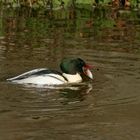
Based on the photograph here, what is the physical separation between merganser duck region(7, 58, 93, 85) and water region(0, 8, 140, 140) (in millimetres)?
196

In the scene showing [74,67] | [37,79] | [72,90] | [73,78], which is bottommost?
[72,90]

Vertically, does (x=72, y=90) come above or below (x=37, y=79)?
below

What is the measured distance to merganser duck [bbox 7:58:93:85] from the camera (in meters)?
12.9

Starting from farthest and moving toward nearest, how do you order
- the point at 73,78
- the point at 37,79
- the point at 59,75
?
the point at 73,78, the point at 59,75, the point at 37,79

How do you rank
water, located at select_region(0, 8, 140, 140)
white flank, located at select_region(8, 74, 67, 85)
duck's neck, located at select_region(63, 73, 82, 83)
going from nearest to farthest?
water, located at select_region(0, 8, 140, 140)
white flank, located at select_region(8, 74, 67, 85)
duck's neck, located at select_region(63, 73, 82, 83)

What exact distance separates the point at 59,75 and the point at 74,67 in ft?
1.87

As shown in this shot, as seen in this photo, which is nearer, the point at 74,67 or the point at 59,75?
the point at 59,75

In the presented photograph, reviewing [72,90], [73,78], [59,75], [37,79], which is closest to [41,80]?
[37,79]

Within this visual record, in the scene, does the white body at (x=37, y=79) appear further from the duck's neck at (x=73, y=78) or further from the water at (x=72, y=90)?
the duck's neck at (x=73, y=78)

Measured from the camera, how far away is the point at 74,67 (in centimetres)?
1378

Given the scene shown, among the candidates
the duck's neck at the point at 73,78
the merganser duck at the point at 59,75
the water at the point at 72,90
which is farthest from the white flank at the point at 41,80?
the duck's neck at the point at 73,78

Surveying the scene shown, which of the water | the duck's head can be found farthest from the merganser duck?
the water

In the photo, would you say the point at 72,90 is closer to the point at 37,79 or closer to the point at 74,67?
the point at 37,79

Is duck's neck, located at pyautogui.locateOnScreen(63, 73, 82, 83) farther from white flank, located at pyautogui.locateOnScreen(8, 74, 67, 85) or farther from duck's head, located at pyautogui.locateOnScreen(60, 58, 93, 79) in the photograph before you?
white flank, located at pyautogui.locateOnScreen(8, 74, 67, 85)
